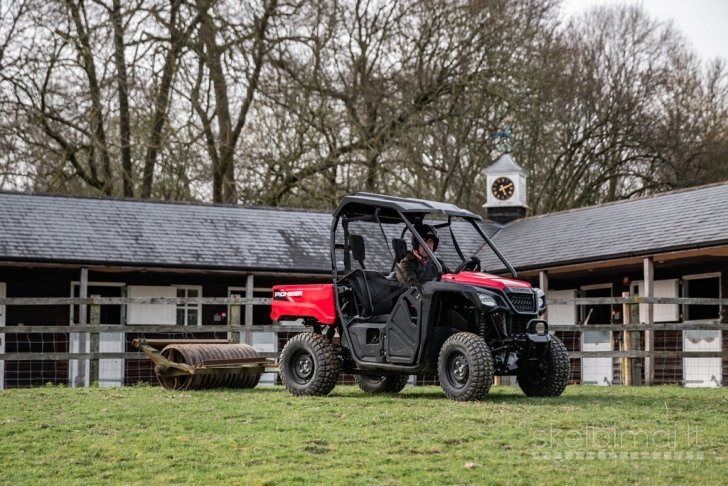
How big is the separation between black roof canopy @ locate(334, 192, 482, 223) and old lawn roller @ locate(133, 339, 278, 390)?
2274mm

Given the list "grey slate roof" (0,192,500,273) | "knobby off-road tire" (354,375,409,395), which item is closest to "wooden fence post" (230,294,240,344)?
"knobby off-road tire" (354,375,409,395)

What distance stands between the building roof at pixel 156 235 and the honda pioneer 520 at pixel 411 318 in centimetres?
938

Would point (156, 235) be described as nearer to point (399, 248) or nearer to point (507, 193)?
point (507, 193)

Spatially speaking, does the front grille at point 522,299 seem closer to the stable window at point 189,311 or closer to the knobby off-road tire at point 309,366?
the knobby off-road tire at point 309,366

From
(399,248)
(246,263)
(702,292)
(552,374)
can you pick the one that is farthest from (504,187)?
(552,374)

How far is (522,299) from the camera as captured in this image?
39.1 ft

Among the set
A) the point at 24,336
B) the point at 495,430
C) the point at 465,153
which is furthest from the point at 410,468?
the point at 465,153

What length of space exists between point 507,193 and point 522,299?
17961 mm

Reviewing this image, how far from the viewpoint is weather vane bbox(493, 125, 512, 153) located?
29.8 meters

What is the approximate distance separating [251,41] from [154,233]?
9481 mm

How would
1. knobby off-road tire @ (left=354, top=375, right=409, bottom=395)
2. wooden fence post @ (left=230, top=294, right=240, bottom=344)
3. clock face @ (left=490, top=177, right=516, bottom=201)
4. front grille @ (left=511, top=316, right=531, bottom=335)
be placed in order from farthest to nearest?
1. clock face @ (left=490, top=177, right=516, bottom=201)
2. wooden fence post @ (left=230, top=294, right=240, bottom=344)
3. knobby off-road tire @ (left=354, top=375, right=409, bottom=395)
4. front grille @ (left=511, top=316, right=531, bottom=335)

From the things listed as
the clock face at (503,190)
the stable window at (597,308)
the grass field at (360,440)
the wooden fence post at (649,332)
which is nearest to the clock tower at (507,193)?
the clock face at (503,190)

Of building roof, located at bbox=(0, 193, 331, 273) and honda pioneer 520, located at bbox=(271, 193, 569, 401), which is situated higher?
building roof, located at bbox=(0, 193, 331, 273)

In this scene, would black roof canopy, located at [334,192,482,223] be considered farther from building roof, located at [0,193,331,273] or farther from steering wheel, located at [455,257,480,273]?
building roof, located at [0,193,331,273]
